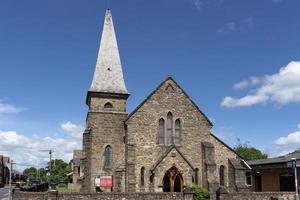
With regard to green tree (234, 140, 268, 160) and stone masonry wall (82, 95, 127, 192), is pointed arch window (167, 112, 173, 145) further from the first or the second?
green tree (234, 140, 268, 160)

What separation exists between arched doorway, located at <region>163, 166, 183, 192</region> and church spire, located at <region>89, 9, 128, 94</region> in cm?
1020

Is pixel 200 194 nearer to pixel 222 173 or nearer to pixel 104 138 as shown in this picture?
pixel 222 173

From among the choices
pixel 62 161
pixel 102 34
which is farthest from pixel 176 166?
pixel 62 161

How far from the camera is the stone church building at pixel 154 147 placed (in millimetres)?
35094

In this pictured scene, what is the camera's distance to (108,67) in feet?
135

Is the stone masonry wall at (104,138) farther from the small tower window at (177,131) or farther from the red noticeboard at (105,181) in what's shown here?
the small tower window at (177,131)

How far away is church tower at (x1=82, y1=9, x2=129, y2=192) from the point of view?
3631cm

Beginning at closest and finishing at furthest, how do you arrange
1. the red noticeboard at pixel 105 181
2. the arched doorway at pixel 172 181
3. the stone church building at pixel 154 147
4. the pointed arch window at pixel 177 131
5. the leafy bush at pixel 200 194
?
the leafy bush at pixel 200 194 < the arched doorway at pixel 172 181 < the stone church building at pixel 154 147 < the red noticeboard at pixel 105 181 < the pointed arch window at pixel 177 131

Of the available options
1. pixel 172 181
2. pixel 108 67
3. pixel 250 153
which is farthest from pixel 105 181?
pixel 250 153

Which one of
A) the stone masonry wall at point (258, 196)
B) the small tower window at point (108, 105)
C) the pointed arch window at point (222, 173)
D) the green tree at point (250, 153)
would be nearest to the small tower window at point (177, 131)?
the pointed arch window at point (222, 173)

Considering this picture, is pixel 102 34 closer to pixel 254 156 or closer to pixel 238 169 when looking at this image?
pixel 238 169

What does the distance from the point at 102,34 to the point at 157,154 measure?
15.7m

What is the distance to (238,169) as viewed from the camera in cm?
3706

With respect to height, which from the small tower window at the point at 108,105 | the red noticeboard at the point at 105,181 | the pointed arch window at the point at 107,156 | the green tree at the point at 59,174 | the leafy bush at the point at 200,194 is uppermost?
the small tower window at the point at 108,105
